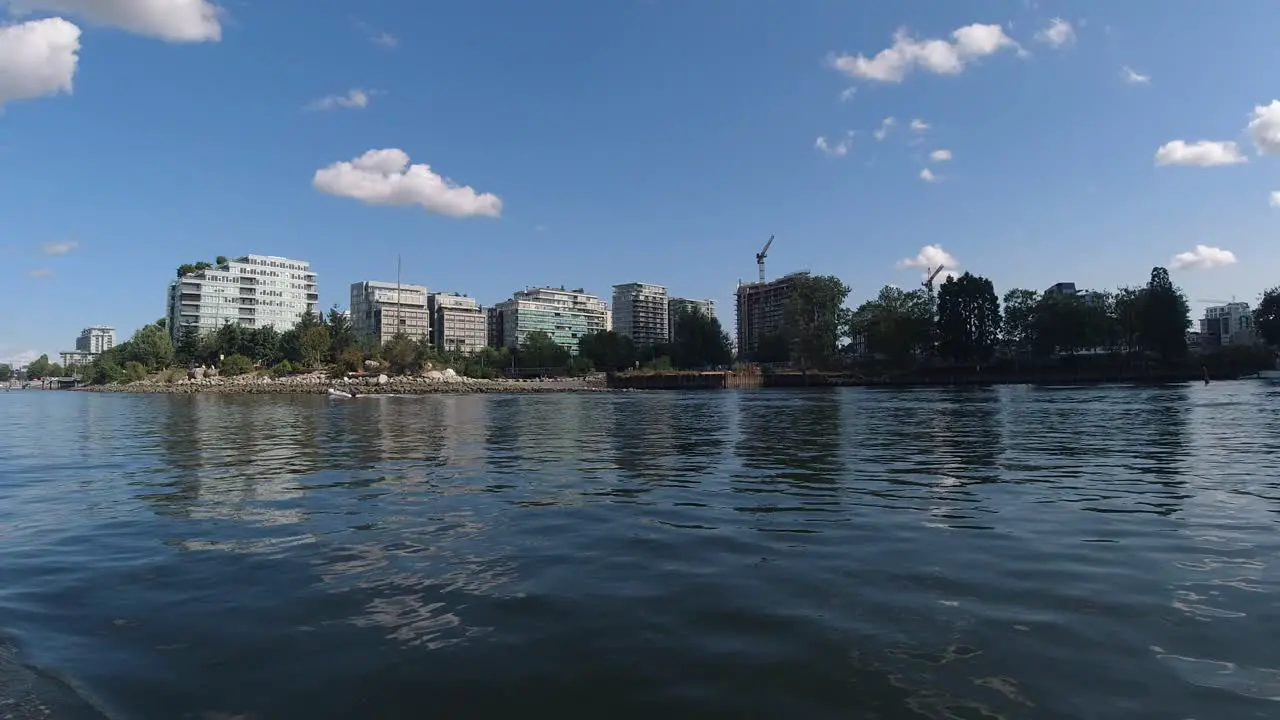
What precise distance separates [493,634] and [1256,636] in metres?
6.55

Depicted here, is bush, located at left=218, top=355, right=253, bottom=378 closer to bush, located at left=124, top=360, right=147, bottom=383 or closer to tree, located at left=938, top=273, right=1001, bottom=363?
bush, located at left=124, top=360, right=147, bottom=383

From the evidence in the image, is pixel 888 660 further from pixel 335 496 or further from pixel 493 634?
pixel 335 496

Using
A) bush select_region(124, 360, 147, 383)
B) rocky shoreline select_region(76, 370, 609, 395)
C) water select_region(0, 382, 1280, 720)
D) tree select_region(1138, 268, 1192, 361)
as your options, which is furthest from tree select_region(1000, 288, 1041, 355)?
bush select_region(124, 360, 147, 383)

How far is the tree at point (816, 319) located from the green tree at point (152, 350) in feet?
475

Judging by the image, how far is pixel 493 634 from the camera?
6.30 metres

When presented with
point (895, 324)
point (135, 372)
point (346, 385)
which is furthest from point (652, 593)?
point (135, 372)

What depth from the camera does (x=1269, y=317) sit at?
484 feet

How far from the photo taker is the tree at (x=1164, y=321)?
126m

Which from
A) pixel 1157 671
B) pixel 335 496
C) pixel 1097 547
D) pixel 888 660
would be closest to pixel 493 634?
pixel 888 660

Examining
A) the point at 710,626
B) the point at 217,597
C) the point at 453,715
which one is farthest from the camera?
the point at 217,597

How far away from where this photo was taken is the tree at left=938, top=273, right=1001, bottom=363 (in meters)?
141

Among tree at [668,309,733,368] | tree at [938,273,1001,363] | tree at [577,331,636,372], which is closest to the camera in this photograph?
tree at [938,273,1001,363]

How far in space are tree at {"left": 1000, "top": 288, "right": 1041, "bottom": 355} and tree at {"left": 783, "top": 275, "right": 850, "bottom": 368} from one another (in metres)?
34.3

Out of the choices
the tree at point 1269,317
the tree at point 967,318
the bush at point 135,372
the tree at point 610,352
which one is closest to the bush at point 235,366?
the bush at point 135,372
